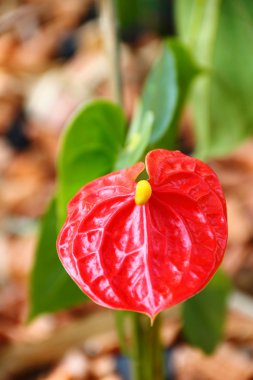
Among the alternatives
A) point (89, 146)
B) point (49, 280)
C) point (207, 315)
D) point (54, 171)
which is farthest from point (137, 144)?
point (54, 171)

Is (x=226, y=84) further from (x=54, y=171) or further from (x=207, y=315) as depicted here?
(x=54, y=171)

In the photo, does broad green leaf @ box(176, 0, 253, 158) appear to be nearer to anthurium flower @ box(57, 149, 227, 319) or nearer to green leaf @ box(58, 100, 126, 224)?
green leaf @ box(58, 100, 126, 224)

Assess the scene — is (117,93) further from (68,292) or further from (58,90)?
(58,90)

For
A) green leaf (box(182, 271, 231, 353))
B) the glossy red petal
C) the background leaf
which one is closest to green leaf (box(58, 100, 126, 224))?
the background leaf

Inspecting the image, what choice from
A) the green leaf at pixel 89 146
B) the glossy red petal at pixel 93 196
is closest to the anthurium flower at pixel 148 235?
the glossy red petal at pixel 93 196

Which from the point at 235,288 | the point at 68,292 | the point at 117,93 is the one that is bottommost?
the point at 235,288

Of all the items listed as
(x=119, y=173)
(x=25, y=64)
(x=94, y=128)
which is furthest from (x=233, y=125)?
(x=25, y=64)

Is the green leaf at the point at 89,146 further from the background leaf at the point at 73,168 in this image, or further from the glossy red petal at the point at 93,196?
the glossy red petal at the point at 93,196

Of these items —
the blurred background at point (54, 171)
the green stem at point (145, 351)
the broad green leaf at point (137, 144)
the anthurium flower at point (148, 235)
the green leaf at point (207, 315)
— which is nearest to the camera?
the anthurium flower at point (148, 235)
